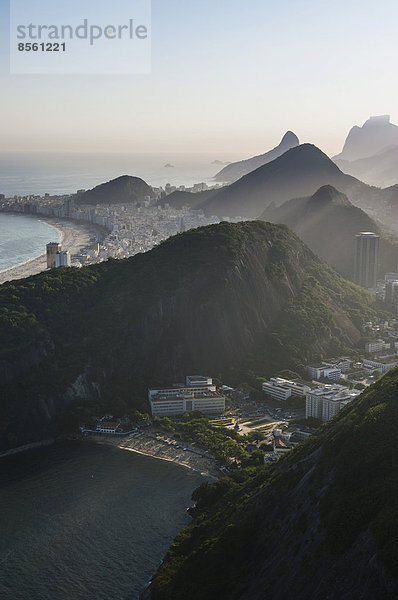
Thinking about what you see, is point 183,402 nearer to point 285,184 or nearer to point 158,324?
point 158,324

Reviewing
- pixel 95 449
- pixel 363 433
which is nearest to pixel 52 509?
pixel 95 449

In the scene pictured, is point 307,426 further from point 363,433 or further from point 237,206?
point 237,206

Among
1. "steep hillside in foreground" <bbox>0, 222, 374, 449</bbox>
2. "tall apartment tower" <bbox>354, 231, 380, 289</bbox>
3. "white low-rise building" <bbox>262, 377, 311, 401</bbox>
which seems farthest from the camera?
"tall apartment tower" <bbox>354, 231, 380, 289</bbox>

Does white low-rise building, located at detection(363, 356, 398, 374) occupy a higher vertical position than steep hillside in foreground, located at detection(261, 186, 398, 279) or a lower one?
lower

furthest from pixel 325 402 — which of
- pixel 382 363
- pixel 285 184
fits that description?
pixel 285 184

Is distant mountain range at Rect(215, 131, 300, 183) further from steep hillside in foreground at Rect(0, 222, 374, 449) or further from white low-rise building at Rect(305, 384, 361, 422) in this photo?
white low-rise building at Rect(305, 384, 361, 422)

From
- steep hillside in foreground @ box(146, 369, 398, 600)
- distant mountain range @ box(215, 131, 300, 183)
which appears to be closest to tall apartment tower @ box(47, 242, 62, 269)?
steep hillside in foreground @ box(146, 369, 398, 600)
